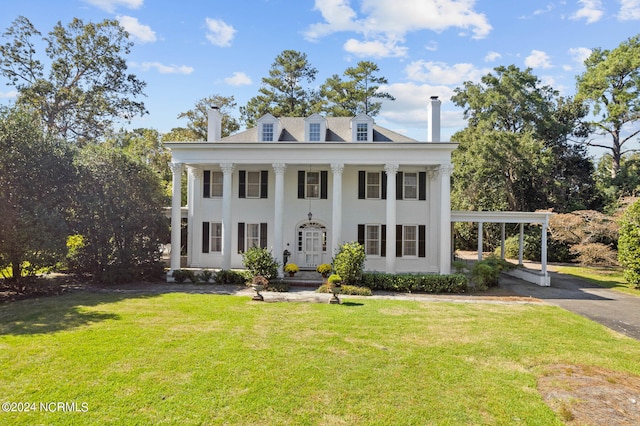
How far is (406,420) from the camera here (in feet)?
17.1

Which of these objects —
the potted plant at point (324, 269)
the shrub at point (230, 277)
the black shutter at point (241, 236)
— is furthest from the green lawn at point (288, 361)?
the black shutter at point (241, 236)

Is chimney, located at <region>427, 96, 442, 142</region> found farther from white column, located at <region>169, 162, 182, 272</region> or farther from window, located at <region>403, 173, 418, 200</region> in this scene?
white column, located at <region>169, 162, 182, 272</region>

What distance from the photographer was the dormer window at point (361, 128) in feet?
60.8

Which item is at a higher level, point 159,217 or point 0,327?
point 159,217

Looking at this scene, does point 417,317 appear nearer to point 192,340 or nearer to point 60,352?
point 192,340

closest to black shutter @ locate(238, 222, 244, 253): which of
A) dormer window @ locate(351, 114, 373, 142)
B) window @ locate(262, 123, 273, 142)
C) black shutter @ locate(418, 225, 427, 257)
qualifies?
window @ locate(262, 123, 273, 142)

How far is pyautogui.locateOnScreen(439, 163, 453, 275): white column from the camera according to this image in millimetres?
17375

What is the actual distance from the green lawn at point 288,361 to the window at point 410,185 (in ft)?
29.5

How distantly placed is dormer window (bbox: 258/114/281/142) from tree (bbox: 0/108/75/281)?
895cm

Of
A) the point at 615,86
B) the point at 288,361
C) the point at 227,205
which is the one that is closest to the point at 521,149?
the point at 615,86

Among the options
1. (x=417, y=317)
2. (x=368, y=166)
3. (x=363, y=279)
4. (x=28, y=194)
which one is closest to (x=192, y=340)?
(x=417, y=317)

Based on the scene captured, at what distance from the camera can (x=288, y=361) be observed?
23.6 ft

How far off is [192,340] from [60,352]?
259 cm

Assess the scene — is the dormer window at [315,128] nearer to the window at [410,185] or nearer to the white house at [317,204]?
the white house at [317,204]
